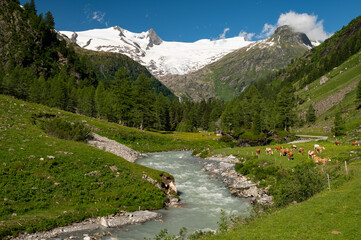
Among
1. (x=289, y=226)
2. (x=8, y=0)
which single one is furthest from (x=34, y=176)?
(x=8, y=0)

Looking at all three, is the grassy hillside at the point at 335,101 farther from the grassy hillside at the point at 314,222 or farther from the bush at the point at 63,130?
the bush at the point at 63,130

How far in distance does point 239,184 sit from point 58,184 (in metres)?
21.1

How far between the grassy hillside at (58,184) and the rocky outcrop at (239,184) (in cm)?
971

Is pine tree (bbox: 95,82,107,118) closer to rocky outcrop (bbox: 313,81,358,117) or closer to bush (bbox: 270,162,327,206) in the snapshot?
bush (bbox: 270,162,327,206)

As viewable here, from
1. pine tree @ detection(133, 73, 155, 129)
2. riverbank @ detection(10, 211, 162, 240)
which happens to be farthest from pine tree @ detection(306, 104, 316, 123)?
riverbank @ detection(10, 211, 162, 240)

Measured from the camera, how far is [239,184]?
96.0 feet

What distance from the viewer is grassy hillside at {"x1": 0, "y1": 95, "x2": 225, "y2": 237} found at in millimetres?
16378

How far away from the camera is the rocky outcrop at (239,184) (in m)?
24.2

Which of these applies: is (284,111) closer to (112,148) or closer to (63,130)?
(112,148)

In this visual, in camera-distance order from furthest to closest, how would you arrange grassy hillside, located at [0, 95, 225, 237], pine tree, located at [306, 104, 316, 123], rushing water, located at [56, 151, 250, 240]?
pine tree, located at [306, 104, 316, 123]
rushing water, located at [56, 151, 250, 240]
grassy hillside, located at [0, 95, 225, 237]

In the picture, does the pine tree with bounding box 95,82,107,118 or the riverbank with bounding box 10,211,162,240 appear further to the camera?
the pine tree with bounding box 95,82,107,118

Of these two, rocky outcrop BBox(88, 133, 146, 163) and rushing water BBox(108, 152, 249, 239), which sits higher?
rocky outcrop BBox(88, 133, 146, 163)

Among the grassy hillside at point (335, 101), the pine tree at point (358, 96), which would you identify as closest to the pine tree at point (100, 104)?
the grassy hillside at point (335, 101)

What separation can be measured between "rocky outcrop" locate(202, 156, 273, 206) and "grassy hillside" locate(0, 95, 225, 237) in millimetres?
9706
